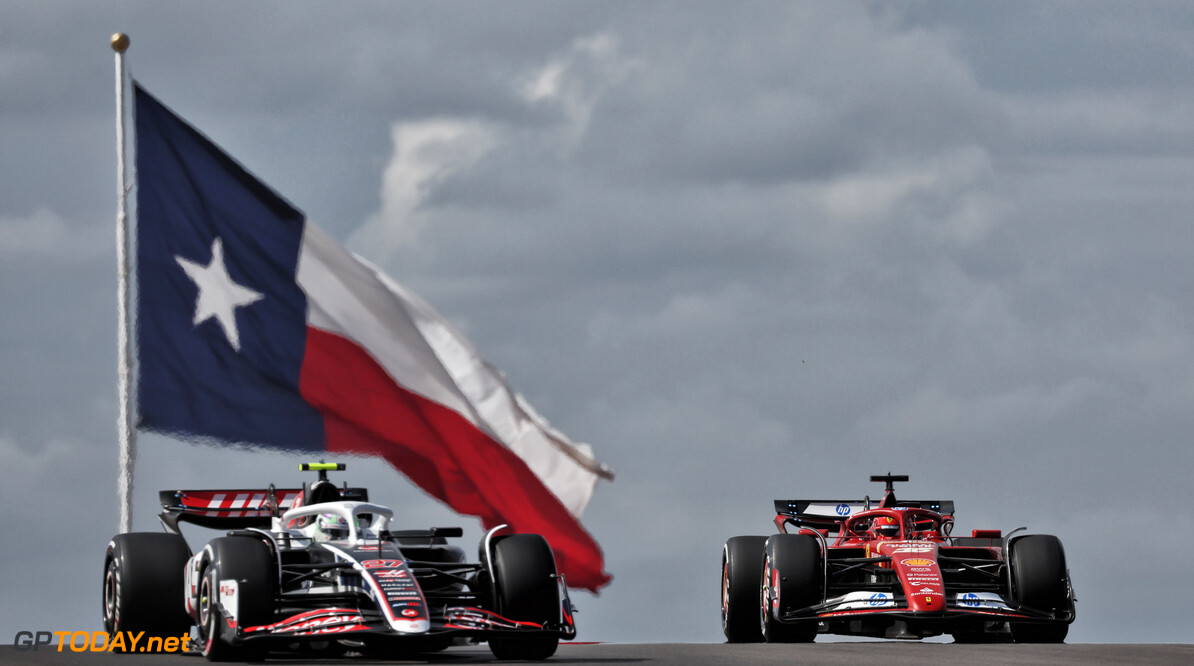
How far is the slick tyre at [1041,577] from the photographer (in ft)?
93.7

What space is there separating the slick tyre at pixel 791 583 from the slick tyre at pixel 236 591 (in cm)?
884

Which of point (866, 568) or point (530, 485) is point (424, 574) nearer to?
point (530, 485)

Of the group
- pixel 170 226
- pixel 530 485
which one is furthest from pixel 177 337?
pixel 530 485

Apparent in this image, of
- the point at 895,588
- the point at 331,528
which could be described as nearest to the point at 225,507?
Answer: the point at 331,528

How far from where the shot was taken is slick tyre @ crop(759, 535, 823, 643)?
28.4 m

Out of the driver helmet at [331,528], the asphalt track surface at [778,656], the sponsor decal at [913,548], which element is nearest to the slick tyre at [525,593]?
the asphalt track surface at [778,656]

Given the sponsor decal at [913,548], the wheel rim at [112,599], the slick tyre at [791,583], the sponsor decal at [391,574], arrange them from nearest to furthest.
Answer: the sponsor decal at [391,574] → the wheel rim at [112,599] → the slick tyre at [791,583] → the sponsor decal at [913,548]

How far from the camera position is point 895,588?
93.7 feet

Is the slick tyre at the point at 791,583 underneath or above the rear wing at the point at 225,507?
underneath

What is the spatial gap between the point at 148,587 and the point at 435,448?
555cm

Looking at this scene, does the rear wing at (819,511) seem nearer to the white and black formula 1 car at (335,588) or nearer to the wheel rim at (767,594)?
the wheel rim at (767,594)

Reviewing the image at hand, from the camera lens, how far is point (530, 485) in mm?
28141

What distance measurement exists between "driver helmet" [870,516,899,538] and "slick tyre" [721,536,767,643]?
6.31 feet

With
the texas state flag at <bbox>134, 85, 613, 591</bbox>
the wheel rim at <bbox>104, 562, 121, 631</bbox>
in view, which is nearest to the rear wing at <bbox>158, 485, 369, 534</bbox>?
the texas state flag at <bbox>134, 85, 613, 591</bbox>
